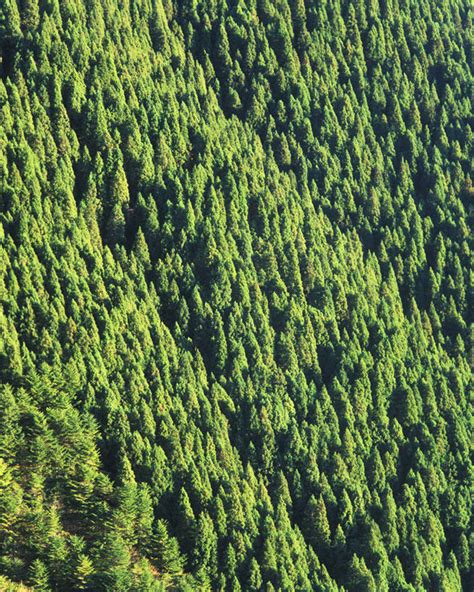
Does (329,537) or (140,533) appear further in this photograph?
(329,537)

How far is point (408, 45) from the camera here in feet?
409

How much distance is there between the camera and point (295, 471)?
9481 centimetres

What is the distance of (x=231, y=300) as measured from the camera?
3895 inches

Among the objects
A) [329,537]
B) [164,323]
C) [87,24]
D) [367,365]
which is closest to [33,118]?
[87,24]

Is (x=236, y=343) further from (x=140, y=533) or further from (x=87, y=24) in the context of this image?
(x=87, y=24)

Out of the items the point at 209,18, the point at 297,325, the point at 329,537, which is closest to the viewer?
the point at 329,537

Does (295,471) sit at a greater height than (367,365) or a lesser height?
lesser

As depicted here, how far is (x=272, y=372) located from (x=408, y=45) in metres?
46.4

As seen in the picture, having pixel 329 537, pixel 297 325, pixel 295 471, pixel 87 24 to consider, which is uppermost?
pixel 87 24

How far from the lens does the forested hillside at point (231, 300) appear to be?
274 ft

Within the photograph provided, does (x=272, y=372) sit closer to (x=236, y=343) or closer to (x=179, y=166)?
(x=236, y=343)

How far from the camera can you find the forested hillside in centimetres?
8344

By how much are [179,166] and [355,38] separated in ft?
96.8

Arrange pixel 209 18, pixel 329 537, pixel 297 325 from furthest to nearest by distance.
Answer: pixel 209 18
pixel 297 325
pixel 329 537
